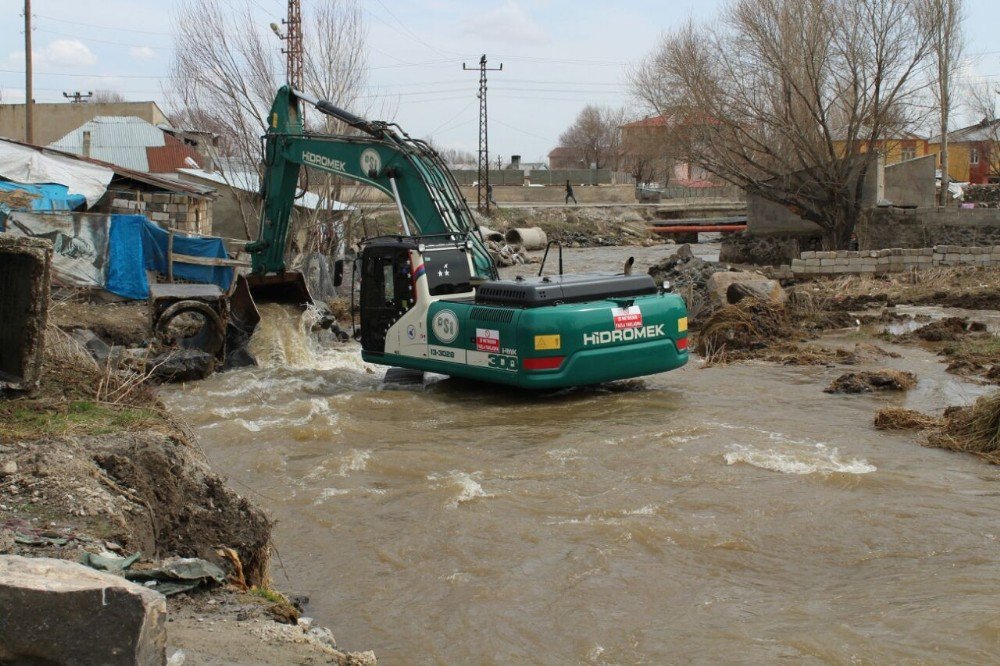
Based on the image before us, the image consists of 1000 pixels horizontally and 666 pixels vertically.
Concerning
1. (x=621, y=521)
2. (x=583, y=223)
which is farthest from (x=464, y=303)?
(x=583, y=223)

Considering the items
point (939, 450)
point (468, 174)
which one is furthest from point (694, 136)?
point (468, 174)

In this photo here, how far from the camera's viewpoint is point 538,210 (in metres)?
58.6

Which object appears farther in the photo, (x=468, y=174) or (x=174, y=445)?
(x=468, y=174)

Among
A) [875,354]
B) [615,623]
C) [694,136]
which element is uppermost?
[694,136]

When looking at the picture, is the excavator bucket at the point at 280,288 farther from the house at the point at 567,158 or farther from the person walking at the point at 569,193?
the house at the point at 567,158

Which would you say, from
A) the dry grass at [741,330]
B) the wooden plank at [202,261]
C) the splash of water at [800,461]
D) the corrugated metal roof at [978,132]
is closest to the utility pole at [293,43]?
the wooden plank at [202,261]

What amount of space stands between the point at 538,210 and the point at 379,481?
49.3m

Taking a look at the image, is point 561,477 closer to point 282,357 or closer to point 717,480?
point 717,480

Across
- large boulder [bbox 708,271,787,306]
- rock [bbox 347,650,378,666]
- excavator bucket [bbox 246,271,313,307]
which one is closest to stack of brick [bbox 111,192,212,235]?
excavator bucket [bbox 246,271,313,307]

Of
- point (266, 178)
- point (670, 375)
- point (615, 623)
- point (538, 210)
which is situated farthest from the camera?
point (538, 210)

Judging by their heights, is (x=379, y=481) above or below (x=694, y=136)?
below

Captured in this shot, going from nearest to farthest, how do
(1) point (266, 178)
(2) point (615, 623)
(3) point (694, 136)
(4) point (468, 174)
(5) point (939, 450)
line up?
(2) point (615, 623), (5) point (939, 450), (1) point (266, 178), (3) point (694, 136), (4) point (468, 174)

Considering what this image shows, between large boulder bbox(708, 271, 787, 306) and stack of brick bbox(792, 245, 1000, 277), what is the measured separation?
5.20 m

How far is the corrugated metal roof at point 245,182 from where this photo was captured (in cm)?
3006
